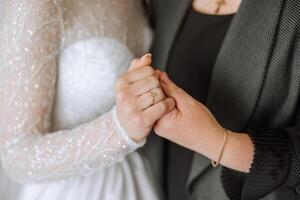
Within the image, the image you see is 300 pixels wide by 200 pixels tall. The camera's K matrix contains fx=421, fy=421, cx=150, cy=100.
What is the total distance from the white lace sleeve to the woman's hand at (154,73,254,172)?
0.28ft

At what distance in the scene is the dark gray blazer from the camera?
30.2 inches

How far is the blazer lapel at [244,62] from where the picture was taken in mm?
793

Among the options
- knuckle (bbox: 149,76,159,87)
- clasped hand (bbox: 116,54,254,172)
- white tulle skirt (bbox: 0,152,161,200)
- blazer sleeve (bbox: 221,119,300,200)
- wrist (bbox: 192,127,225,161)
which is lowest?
white tulle skirt (bbox: 0,152,161,200)

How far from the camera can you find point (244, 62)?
824 millimetres

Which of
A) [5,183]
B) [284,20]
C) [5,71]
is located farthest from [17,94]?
[284,20]

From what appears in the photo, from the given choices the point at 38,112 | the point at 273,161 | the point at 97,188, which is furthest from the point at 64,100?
the point at 273,161

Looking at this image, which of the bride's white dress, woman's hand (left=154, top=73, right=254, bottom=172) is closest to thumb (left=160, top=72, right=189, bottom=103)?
woman's hand (left=154, top=73, right=254, bottom=172)

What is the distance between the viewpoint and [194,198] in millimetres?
979

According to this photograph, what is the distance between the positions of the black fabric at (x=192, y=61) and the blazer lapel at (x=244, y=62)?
70mm

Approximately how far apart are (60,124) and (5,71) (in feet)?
0.55

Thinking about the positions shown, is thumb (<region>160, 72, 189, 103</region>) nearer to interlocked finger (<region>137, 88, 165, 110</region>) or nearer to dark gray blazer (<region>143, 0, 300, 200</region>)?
interlocked finger (<region>137, 88, 165, 110</region>)

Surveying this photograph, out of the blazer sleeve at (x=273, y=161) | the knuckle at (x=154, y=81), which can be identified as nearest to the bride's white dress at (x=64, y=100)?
the knuckle at (x=154, y=81)

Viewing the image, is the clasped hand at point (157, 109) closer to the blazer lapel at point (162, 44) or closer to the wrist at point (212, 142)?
the wrist at point (212, 142)

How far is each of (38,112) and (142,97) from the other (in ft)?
0.74
